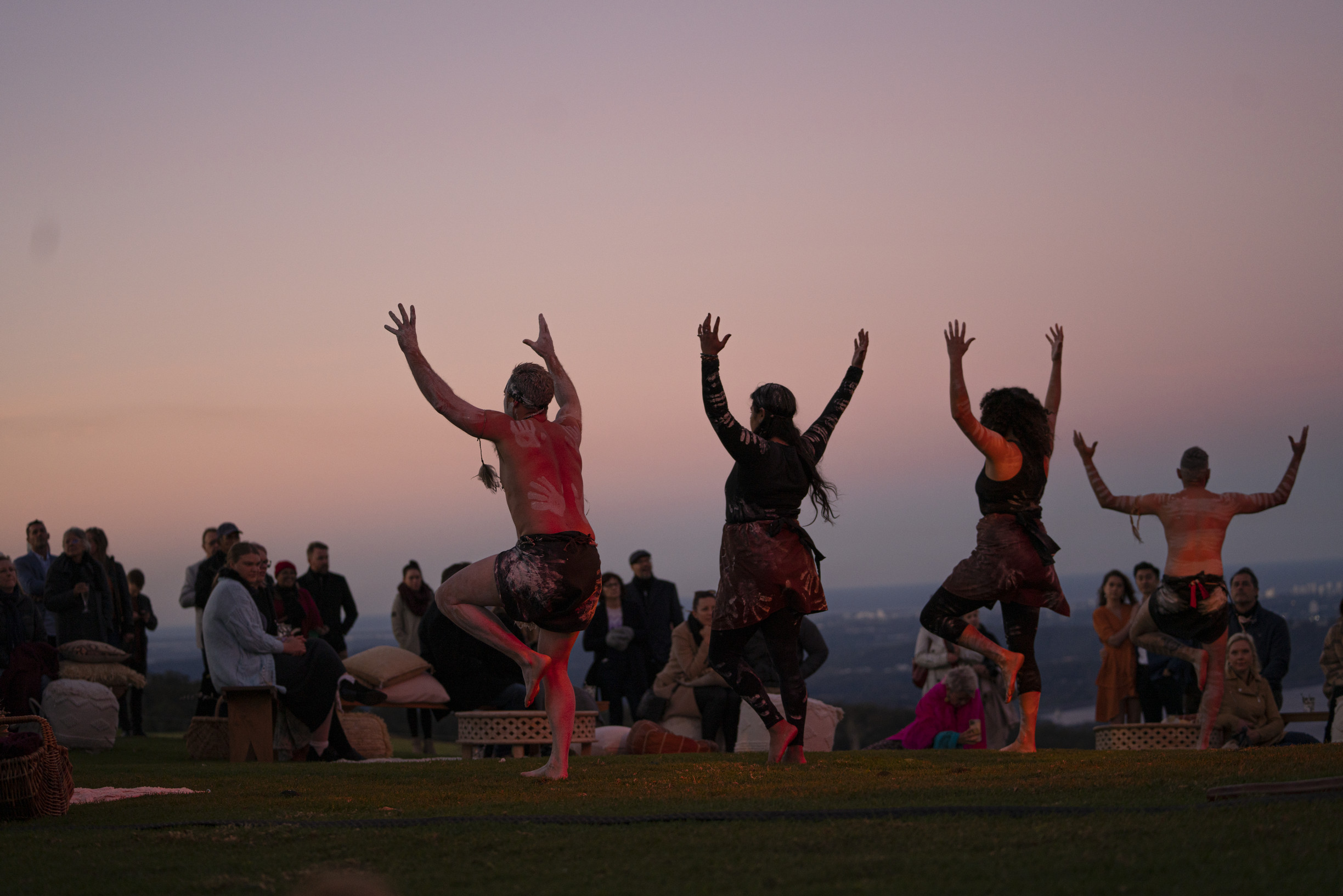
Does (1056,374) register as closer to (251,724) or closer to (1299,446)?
(1299,446)

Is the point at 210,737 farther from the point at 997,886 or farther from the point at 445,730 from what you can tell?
the point at 997,886

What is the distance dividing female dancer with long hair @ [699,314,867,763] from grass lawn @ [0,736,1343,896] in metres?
0.65

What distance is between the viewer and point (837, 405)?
7797 mm

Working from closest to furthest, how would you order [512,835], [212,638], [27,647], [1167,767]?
[512,835], [1167,767], [212,638], [27,647]

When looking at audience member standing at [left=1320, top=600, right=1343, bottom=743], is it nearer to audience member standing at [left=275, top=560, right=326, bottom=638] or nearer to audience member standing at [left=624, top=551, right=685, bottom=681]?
audience member standing at [left=624, top=551, right=685, bottom=681]

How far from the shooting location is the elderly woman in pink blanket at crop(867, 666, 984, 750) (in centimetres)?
1218

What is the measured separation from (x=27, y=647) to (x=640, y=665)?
642cm

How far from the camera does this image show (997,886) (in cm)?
340

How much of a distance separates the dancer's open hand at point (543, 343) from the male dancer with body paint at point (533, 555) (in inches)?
18.4

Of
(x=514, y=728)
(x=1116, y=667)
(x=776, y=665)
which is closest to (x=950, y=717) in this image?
(x=1116, y=667)

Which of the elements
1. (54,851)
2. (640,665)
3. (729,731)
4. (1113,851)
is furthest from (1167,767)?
(640,665)

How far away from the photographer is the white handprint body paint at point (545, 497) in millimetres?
6594

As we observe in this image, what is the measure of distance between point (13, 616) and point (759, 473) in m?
8.57

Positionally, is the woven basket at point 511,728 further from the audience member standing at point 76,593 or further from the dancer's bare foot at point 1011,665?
the audience member standing at point 76,593
